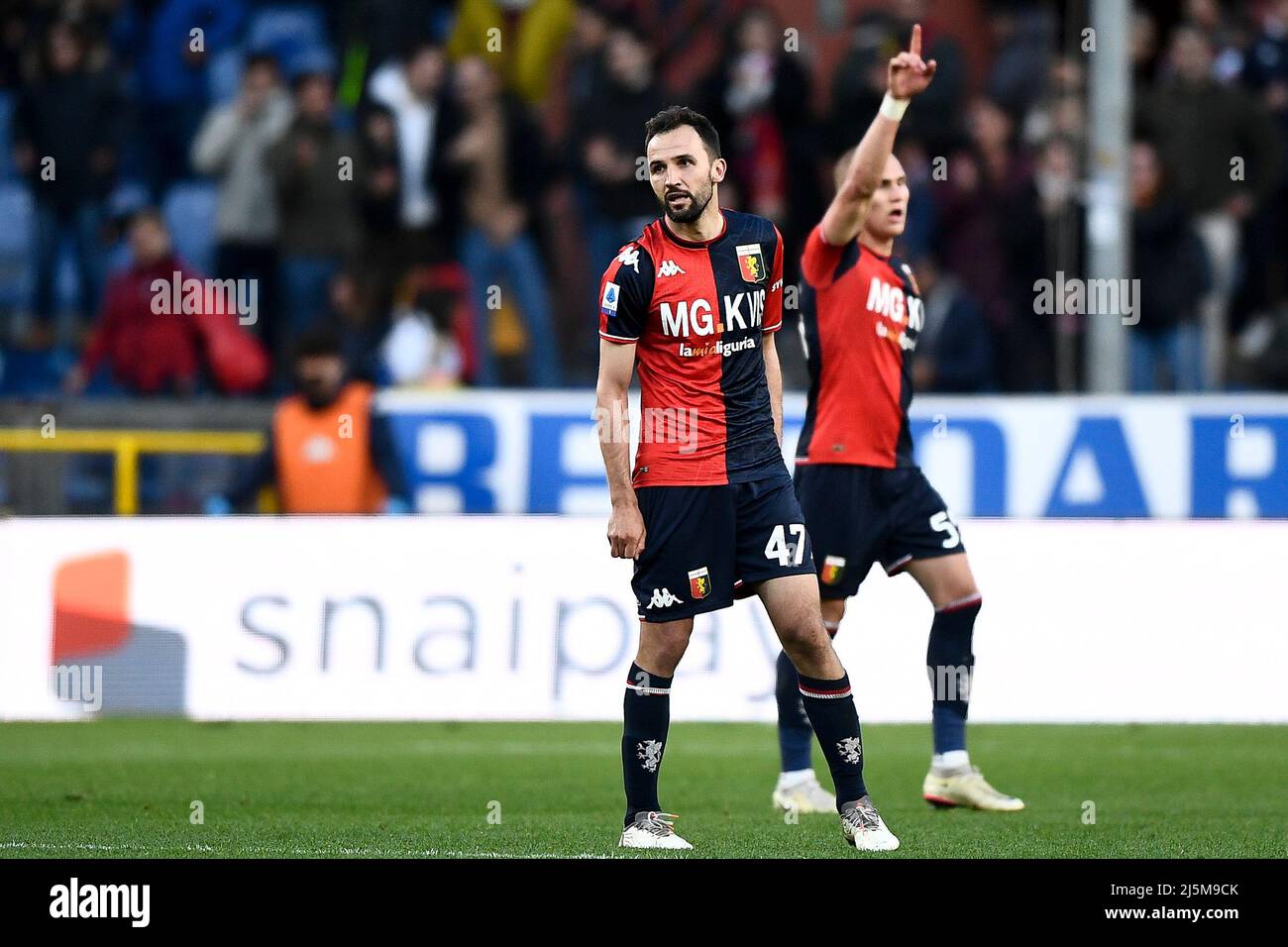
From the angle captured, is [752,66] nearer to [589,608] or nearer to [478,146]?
[478,146]

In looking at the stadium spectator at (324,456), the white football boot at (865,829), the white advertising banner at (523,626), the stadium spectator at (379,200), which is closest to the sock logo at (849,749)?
the white football boot at (865,829)

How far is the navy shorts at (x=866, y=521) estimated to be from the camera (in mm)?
8406

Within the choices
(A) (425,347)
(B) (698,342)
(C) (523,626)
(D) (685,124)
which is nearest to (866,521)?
(B) (698,342)

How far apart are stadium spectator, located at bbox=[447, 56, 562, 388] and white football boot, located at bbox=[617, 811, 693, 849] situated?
8287 mm

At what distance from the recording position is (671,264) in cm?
695

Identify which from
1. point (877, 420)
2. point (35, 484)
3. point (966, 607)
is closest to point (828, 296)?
point (877, 420)

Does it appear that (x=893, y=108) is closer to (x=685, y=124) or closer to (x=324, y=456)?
(x=685, y=124)

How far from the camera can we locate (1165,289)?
14758 millimetres

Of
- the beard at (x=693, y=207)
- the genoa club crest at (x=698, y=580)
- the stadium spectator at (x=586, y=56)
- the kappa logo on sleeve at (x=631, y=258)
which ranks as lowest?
the genoa club crest at (x=698, y=580)

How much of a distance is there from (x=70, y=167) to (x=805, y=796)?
9653 mm

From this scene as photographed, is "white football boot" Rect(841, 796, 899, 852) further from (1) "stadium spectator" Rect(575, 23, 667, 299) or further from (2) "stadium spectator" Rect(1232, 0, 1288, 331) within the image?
(2) "stadium spectator" Rect(1232, 0, 1288, 331)

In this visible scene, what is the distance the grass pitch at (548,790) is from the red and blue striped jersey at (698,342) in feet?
4.10

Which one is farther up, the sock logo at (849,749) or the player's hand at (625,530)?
the player's hand at (625,530)

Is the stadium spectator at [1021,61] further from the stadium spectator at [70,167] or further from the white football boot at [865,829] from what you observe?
the white football boot at [865,829]
